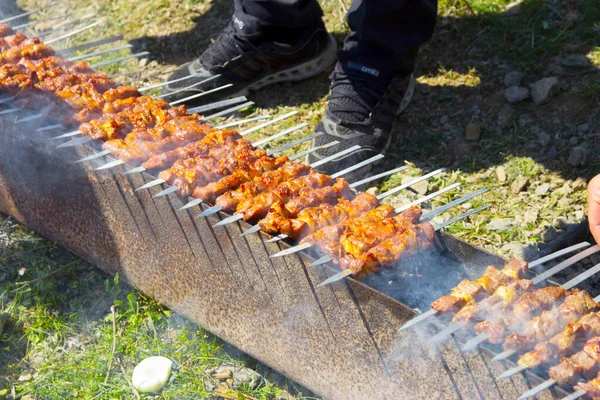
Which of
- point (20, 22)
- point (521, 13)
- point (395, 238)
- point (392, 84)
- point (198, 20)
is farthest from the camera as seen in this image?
point (20, 22)

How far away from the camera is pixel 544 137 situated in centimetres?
510

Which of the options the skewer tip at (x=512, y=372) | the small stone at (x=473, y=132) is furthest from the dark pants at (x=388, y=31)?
Result: the skewer tip at (x=512, y=372)

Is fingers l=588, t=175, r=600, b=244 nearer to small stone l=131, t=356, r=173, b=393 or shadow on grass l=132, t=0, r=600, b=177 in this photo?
shadow on grass l=132, t=0, r=600, b=177

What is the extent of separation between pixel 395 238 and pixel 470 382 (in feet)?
2.25

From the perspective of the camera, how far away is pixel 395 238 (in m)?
3.07

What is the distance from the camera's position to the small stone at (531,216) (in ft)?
15.1

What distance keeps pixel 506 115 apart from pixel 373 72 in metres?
1.04

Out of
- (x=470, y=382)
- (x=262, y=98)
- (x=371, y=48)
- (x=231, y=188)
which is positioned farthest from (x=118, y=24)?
(x=470, y=382)

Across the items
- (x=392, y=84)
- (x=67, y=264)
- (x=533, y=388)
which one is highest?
(x=533, y=388)

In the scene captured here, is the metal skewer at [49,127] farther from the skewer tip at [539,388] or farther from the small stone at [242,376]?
the skewer tip at [539,388]

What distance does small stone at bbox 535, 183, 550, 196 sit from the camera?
4754 mm

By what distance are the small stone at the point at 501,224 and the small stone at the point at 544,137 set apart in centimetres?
75

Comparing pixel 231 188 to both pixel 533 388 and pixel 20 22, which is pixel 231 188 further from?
pixel 20 22

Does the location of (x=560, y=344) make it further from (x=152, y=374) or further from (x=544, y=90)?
(x=544, y=90)
